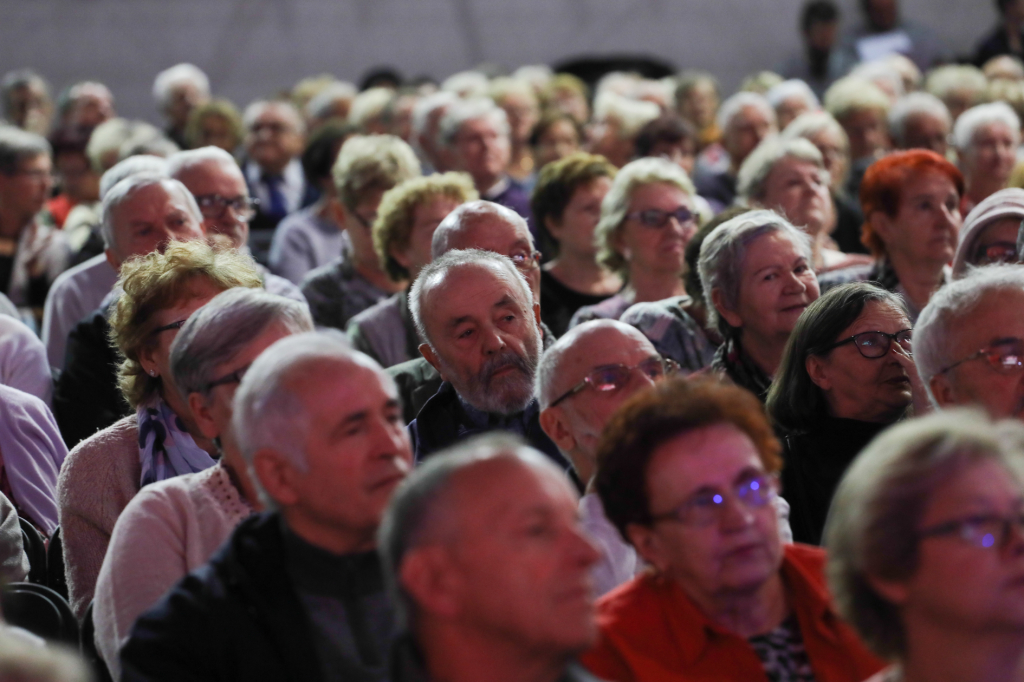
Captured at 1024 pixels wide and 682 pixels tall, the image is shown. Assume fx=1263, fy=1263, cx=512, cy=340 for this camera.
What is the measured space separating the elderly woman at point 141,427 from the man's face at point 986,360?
1.54m

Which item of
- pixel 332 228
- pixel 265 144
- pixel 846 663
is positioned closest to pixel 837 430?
pixel 846 663

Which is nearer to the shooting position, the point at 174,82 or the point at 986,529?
the point at 986,529

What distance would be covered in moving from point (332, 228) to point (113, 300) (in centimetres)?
247

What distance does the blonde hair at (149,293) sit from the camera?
2.73 m

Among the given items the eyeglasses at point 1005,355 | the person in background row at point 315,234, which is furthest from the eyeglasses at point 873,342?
the person in background row at point 315,234

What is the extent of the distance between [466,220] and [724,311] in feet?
2.69

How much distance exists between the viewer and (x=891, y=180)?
415cm

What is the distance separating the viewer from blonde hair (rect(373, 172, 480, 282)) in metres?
4.32

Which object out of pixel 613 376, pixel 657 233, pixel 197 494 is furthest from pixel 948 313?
pixel 657 233

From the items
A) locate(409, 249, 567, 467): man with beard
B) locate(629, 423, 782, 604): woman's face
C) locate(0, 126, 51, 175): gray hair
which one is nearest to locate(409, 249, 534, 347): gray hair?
locate(409, 249, 567, 467): man with beard

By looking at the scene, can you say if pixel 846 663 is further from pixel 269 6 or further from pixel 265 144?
pixel 269 6

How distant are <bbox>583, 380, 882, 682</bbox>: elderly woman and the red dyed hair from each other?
7.79ft

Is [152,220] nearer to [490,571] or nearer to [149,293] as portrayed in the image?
[149,293]

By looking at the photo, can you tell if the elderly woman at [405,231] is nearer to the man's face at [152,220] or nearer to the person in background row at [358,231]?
the person in background row at [358,231]
